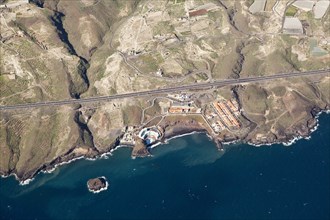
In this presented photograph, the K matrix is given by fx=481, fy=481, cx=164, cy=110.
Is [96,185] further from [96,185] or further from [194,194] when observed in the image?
[194,194]

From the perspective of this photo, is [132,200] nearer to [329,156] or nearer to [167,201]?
[167,201]

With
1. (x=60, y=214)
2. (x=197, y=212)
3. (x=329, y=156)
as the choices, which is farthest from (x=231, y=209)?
(x=60, y=214)

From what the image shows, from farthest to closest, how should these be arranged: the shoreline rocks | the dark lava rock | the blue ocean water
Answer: the dark lava rock
the shoreline rocks
the blue ocean water

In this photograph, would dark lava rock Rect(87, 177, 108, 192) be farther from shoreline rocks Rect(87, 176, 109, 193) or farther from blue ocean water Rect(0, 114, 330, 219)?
blue ocean water Rect(0, 114, 330, 219)

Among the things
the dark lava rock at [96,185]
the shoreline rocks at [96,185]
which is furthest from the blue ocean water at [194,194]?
the dark lava rock at [96,185]

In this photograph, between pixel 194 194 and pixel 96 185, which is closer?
pixel 194 194

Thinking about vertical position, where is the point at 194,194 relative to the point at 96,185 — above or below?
above

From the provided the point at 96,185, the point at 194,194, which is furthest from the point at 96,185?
the point at 194,194

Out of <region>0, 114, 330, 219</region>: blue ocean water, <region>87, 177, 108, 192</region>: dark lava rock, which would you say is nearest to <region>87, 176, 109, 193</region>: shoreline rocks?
<region>87, 177, 108, 192</region>: dark lava rock
